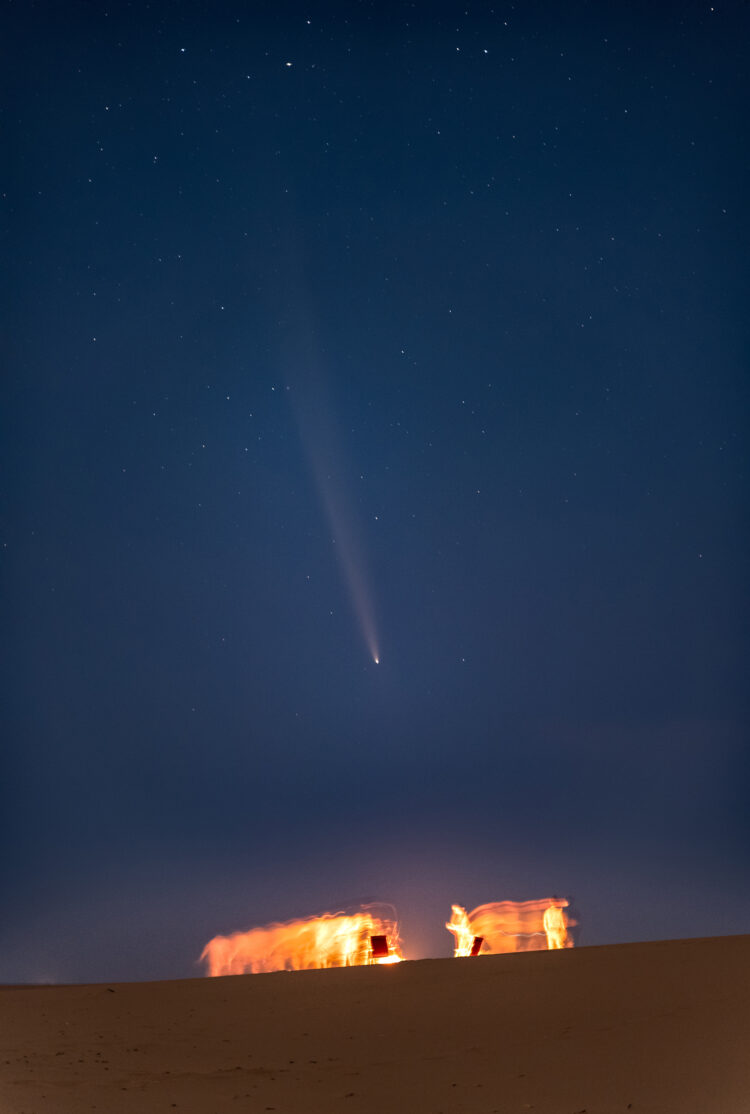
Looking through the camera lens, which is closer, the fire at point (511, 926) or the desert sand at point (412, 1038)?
the desert sand at point (412, 1038)

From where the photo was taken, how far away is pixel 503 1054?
17.7ft

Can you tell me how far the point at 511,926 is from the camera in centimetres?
830

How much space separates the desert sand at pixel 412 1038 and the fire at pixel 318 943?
2.54 feet

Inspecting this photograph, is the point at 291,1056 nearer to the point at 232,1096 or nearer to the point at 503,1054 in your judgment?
the point at 232,1096

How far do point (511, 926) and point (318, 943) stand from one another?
1794 millimetres

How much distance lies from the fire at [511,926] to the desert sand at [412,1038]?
2.21ft

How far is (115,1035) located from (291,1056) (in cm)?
130

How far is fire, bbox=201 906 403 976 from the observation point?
Result: 8078mm

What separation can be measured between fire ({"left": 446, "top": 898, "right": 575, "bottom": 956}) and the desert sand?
673mm

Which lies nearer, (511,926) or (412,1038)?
(412,1038)

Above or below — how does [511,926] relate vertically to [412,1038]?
above

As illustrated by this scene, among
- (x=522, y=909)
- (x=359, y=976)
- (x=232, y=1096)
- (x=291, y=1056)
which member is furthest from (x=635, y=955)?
(x=232, y=1096)

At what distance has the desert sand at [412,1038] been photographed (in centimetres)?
487

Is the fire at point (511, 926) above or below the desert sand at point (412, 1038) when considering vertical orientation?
above
